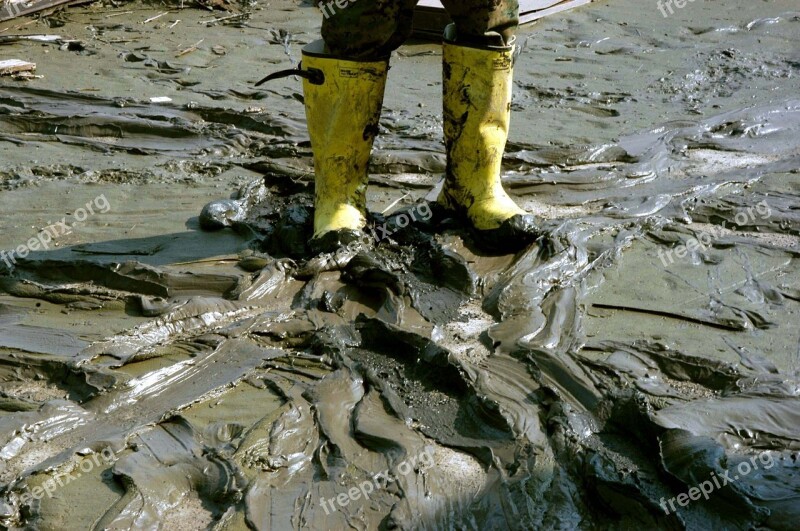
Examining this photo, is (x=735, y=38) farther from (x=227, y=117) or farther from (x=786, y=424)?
(x=786, y=424)

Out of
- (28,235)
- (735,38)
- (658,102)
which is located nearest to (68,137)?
(28,235)

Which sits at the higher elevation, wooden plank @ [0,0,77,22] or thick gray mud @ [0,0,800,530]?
wooden plank @ [0,0,77,22]

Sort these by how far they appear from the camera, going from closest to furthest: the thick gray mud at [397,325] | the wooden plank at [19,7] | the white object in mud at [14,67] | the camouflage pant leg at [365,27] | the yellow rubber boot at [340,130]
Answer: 1. the thick gray mud at [397,325]
2. the camouflage pant leg at [365,27]
3. the yellow rubber boot at [340,130]
4. the white object in mud at [14,67]
5. the wooden plank at [19,7]

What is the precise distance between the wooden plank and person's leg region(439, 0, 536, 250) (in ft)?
15.4

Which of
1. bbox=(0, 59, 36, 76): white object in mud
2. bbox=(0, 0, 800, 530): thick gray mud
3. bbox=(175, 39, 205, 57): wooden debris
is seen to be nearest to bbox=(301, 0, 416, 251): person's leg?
bbox=(0, 0, 800, 530): thick gray mud

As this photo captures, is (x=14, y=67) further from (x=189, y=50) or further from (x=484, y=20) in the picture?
(x=484, y=20)

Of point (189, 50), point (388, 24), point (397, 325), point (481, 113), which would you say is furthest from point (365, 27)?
point (189, 50)

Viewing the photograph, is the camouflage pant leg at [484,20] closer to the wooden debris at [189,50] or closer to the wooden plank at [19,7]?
the wooden debris at [189,50]

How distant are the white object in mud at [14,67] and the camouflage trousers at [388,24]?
9.92ft

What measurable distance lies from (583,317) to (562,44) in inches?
156

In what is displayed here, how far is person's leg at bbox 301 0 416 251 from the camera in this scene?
303 centimetres

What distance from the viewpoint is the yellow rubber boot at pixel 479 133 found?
123 inches

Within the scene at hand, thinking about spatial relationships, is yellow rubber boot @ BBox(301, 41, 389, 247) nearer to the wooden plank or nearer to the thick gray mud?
the thick gray mud

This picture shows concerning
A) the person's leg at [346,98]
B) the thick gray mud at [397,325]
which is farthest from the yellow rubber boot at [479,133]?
the person's leg at [346,98]
